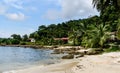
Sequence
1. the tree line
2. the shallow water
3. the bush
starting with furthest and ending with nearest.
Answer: the bush → the tree line → the shallow water

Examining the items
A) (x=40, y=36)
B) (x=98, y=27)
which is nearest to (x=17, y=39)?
(x=40, y=36)

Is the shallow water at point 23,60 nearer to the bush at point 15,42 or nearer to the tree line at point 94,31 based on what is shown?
the tree line at point 94,31

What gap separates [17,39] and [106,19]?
67.2m

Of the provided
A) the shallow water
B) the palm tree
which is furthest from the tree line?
the shallow water

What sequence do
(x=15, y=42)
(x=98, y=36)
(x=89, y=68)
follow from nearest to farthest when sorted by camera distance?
(x=89, y=68), (x=98, y=36), (x=15, y=42)

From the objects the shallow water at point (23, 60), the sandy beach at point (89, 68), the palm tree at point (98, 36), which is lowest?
the shallow water at point (23, 60)

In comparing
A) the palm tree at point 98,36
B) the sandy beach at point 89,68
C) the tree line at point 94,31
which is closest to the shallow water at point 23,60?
the sandy beach at point 89,68

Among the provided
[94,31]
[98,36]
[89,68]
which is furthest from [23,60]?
[89,68]

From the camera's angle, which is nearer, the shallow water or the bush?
the shallow water

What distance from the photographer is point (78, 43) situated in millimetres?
76625

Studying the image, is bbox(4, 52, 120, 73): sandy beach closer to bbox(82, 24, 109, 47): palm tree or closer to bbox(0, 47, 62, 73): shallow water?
bbox(0, 47, 62, 73): shallow water

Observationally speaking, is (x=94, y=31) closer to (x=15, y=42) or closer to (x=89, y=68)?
(x=89, y=68)

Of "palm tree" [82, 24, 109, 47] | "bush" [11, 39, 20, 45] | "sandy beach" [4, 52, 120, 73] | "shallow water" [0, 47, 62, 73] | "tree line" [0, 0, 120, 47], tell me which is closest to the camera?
"sandy beach" [4, 52, 120, 73]

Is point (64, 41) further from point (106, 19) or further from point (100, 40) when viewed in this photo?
point (100, 40)
